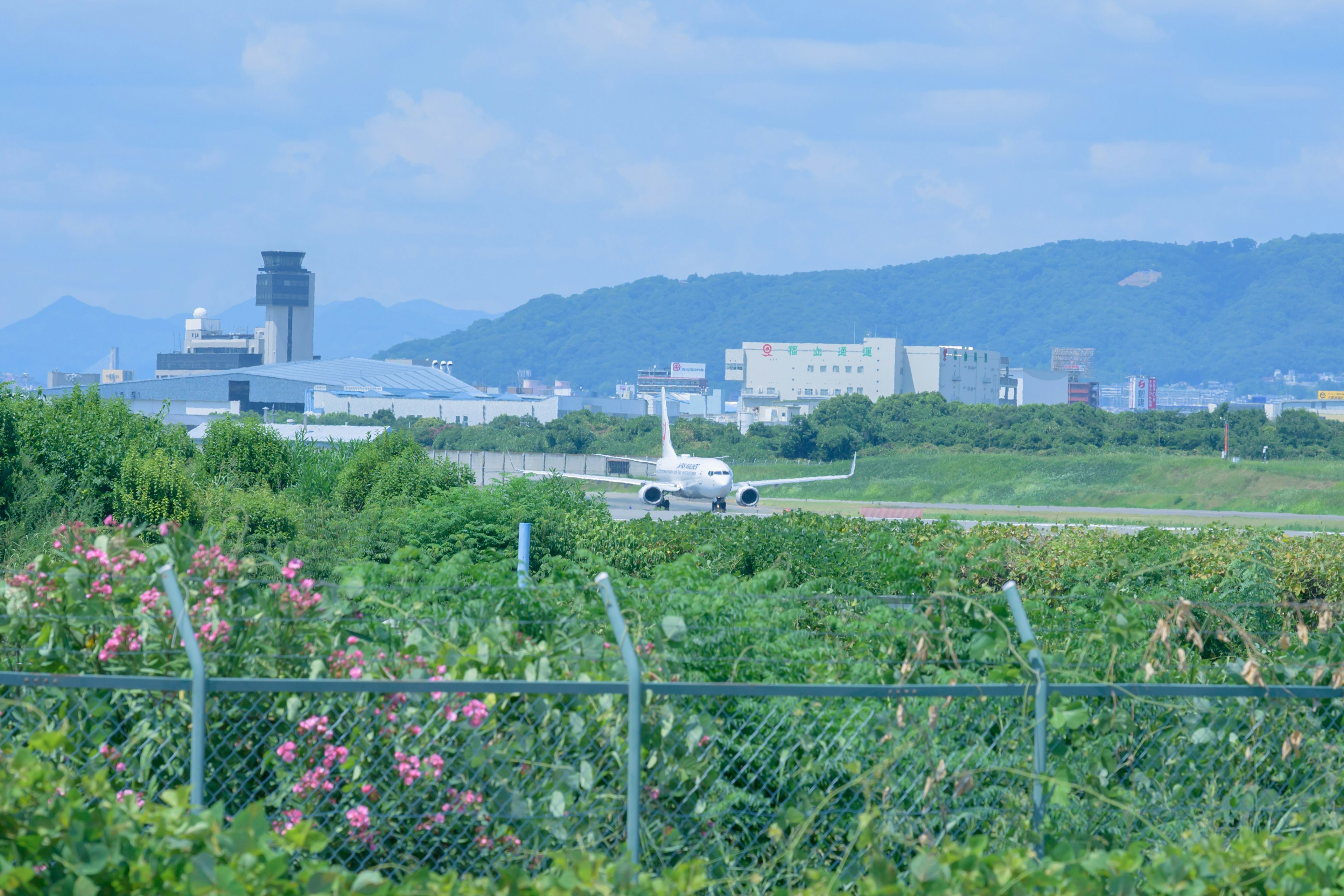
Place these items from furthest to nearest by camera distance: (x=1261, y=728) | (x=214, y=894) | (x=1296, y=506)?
(x=1296, y=506) < (x=1261, y=728) < (x=214, y=894)

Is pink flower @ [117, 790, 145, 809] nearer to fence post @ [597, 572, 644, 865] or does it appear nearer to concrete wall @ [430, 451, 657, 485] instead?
fence post @ [597, 572, 644, 865]

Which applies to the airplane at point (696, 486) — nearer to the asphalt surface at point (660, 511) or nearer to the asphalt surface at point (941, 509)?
the asphalt surface at point (660, 511)

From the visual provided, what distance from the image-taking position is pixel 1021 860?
3801 mm

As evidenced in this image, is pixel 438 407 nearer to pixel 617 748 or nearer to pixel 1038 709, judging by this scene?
pixel 617 748

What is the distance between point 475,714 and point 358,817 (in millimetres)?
631

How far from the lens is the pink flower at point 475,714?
4891mm

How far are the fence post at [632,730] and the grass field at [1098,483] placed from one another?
63.2m

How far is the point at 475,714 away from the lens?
16.0 feet

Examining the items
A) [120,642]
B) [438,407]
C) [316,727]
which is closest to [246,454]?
[120,642]

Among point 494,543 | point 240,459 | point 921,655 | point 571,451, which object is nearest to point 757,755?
point 921,655

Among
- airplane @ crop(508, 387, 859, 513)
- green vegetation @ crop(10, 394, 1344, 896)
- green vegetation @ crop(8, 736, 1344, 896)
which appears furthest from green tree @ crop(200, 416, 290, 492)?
green vegetation @ crop(8, 736, 1344, 896)

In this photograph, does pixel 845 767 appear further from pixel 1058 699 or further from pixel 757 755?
pixel 1058 699

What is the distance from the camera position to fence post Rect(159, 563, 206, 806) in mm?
4488

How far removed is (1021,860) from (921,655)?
4.63 feet
